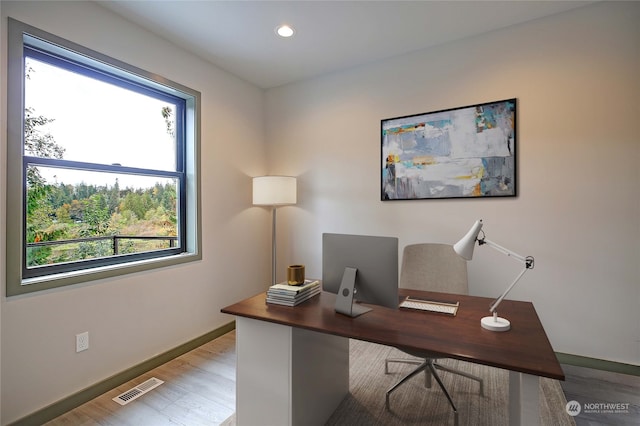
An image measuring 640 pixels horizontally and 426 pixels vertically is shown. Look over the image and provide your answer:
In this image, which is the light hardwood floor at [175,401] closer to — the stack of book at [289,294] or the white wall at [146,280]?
the white wall at [146,280]

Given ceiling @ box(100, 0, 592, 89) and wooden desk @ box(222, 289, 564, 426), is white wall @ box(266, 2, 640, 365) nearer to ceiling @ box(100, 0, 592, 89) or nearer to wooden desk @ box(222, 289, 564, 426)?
ceiling @ box(100, 0, 592, 89)

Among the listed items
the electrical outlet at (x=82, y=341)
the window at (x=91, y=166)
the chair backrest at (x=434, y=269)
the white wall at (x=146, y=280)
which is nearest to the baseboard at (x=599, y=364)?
the chair backrest at (x=434, y=269)

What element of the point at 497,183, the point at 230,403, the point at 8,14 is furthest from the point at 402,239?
the point at 8,14

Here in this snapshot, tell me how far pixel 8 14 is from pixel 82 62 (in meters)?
0.44

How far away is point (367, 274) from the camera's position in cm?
152

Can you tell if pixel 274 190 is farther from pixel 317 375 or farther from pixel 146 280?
pixel 317 375

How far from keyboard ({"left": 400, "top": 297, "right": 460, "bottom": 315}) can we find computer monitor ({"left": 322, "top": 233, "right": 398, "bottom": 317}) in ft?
0.79

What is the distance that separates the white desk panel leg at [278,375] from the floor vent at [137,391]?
3.06ft

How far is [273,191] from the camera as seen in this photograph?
10.1ft

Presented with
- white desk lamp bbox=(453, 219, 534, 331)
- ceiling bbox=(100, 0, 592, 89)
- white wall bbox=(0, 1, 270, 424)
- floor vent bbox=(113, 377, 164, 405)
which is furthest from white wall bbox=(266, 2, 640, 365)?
floor vent bbox=(113, 377, 164, 405)

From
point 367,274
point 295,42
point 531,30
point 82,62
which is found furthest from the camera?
point 295,42

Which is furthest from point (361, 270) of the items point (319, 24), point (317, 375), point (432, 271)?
point (319, 24)

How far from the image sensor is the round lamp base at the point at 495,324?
1333mm

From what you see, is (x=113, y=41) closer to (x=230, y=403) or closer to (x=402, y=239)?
(x=230, y=403)
